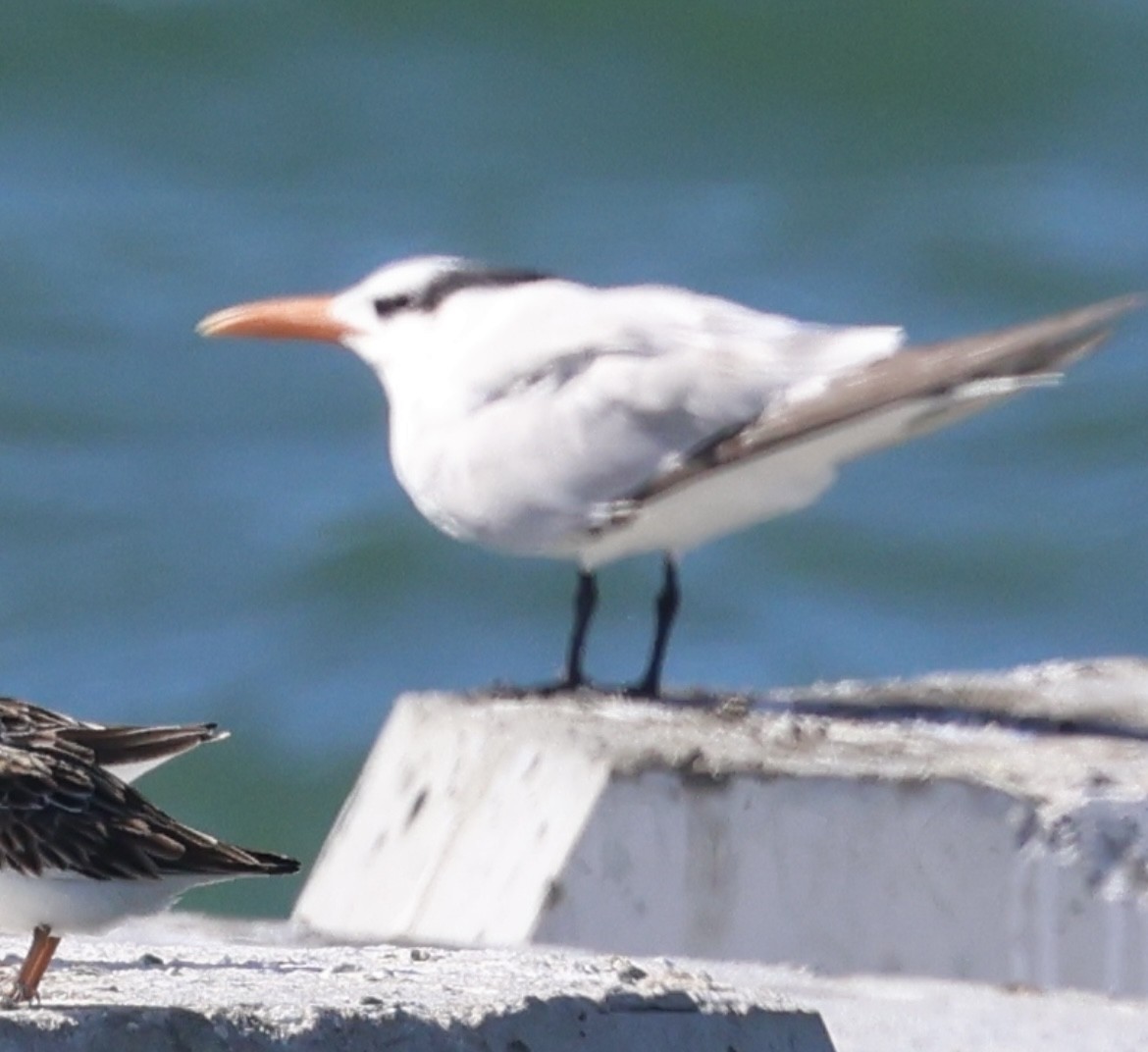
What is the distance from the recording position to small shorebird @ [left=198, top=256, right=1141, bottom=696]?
8.43 m

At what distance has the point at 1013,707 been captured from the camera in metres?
8.05

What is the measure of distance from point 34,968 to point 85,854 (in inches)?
12.5

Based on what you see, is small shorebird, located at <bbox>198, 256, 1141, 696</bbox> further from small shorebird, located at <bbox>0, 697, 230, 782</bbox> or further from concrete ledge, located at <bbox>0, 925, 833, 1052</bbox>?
concrete ledge, located at <bbox>0, 925, 833, 1052</bbox>

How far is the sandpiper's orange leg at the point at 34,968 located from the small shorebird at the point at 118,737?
1.46 ft

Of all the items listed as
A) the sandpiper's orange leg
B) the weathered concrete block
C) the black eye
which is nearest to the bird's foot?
the weathered concrete block

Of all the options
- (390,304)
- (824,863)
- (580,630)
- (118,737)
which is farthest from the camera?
(390,304)

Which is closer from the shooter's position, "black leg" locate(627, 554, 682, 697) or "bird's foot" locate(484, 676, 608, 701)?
"bird's foot" locate(484, 676, 608, 701)

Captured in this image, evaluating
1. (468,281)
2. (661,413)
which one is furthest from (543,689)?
(468,281)

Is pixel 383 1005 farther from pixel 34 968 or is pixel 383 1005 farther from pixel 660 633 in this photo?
pixel 660 633

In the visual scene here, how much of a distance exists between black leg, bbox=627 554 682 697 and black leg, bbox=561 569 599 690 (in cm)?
15

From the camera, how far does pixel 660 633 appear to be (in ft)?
28.3

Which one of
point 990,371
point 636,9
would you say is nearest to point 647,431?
point 990,371

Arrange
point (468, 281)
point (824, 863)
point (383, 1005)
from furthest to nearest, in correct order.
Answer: point (468, 281), point (824, 863), point (383, 1005)

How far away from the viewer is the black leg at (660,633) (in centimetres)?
829
